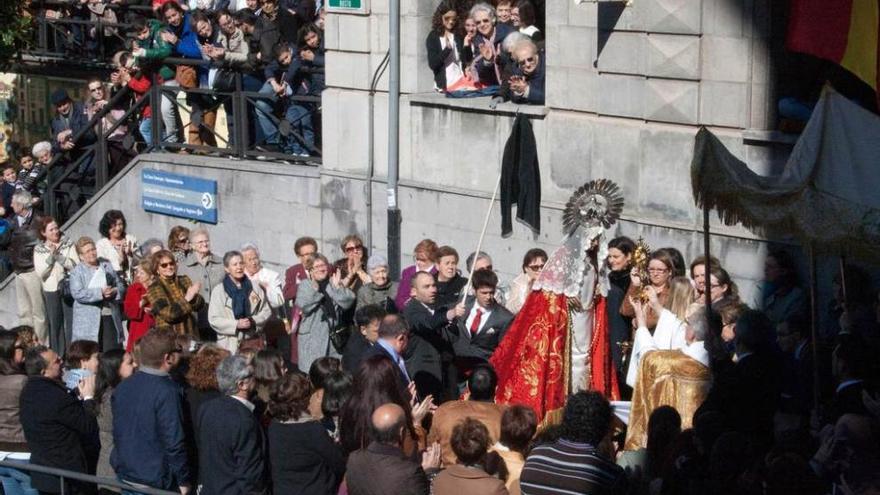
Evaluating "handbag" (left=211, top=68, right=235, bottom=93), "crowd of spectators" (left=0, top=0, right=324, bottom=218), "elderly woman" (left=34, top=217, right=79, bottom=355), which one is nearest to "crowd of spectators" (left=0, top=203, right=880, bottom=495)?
"elderly woman" (left=34, top=217, right=79, bottom=355)

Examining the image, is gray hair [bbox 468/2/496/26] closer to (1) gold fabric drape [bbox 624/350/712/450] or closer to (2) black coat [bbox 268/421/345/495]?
(1) gold fabric drape [bbox 624/350/712/450]

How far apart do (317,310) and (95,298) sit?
2.83m

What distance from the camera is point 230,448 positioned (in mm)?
9812

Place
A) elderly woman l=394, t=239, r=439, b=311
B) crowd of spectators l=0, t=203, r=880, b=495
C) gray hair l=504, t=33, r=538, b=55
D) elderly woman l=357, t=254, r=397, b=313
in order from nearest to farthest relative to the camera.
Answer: crowd of spectators l=0, t=203, r=880, b=495 < elderly woman l=357, t=254, r=397, b=313 < elderly woman l=394, t=239, r=439, b=311 < gray hair l=504, t=33, r=538, b=55

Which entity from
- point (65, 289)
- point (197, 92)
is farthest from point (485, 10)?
point (65, 289)

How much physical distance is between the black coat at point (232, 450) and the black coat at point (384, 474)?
1.06 metres

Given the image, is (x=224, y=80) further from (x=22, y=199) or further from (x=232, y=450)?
(x=232, y=450)

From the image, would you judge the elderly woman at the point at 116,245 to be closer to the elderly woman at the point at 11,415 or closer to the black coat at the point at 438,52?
the black coat at the point at 438,52

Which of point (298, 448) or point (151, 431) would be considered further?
point (151, 431)

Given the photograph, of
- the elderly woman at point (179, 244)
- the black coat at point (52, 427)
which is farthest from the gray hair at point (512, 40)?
the black coat at point (52, 427)

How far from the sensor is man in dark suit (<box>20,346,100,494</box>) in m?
10.7

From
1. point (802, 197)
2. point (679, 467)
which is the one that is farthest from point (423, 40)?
point (679, 467)

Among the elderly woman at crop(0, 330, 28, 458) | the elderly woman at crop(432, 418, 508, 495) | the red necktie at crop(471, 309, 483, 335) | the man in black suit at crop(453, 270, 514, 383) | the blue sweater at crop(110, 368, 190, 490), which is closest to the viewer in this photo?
the elderly woman at crop(432, 418, 508, 495)

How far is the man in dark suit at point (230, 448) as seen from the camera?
9789 mm
